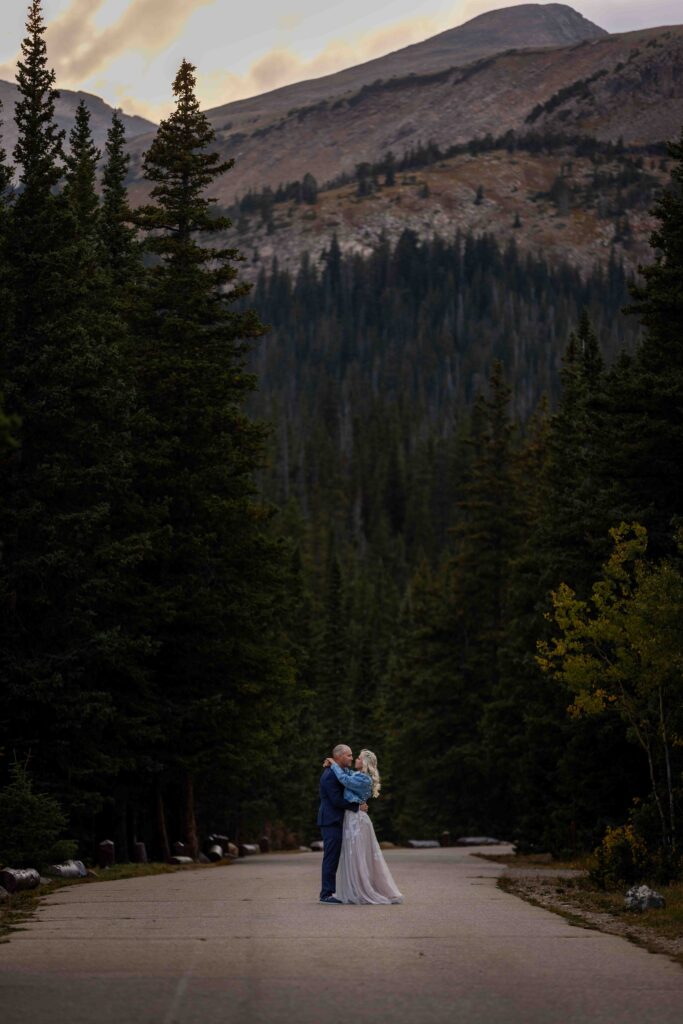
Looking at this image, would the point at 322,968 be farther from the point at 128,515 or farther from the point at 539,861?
the point at 539,861

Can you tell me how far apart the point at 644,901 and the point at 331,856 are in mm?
4301

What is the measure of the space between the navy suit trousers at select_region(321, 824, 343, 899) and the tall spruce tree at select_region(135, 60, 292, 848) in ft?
51.9

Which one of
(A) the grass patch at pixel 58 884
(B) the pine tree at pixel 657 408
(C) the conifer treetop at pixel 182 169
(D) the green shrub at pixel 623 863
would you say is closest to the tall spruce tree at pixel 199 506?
(C) the conifer treetop at pixel 182 169

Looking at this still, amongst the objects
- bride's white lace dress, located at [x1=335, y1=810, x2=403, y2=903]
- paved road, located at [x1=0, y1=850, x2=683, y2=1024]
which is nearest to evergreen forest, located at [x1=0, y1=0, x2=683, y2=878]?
bride's white lace dress, located at [x1=335, y1=810, x2=403, y2=903]

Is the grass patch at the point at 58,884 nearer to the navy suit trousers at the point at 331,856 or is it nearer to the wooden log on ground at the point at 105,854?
the wooden log on ground at the point at 105,854

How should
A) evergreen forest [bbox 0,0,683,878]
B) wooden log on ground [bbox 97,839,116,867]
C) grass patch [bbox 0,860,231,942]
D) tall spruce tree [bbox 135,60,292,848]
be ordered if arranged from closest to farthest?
grass patch [bbox 0,860,231,942]
evergreen forest [bbox 0,0,683,878]
wooden log on ground [bbox 97,839,116,867]
tall spruce tree [bbox 135,60,292,848]

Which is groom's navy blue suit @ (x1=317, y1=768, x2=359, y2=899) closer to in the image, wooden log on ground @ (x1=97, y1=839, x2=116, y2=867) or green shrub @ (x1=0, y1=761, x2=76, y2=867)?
green shrub @ (x1=0, y1=761, x2=76, y2=867)

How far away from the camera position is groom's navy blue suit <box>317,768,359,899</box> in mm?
20516

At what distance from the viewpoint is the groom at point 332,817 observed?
808 inches

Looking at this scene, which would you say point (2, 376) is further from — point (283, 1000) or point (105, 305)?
point (283, 1000)

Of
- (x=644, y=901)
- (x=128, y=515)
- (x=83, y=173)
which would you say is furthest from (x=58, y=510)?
(x=83, y=173)

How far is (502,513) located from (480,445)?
3.45 m

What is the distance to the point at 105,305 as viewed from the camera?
42594 mm

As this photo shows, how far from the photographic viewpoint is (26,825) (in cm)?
2617
